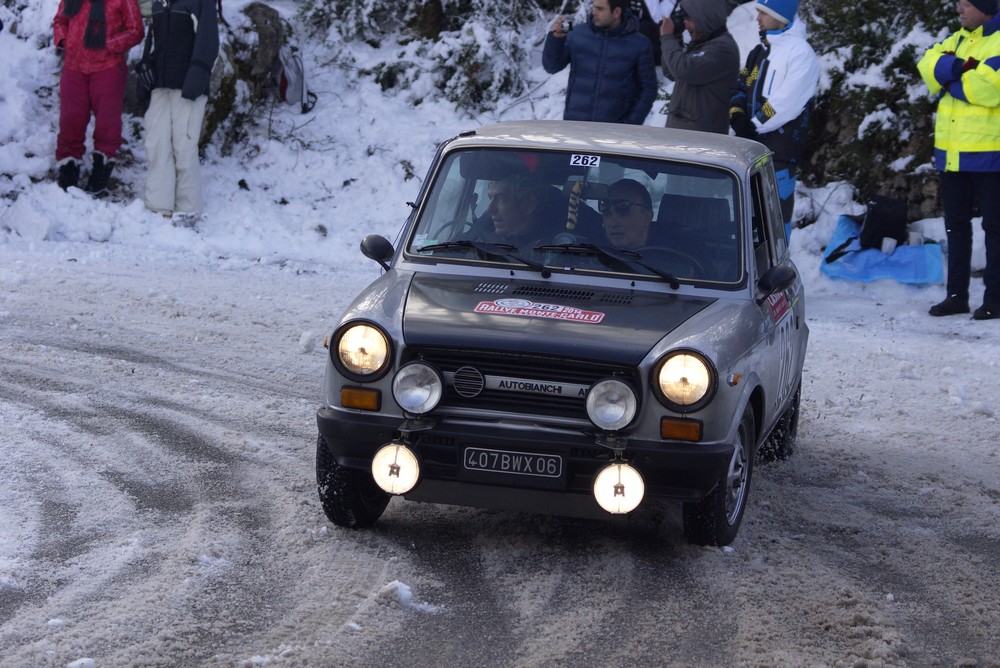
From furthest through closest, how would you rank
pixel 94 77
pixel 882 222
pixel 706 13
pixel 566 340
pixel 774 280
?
pixel 94 77 < pixel 882 222 < pixel 706 13 < pixel 774 280 < pixel 566 340

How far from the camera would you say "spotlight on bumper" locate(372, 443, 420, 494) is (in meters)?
5.05

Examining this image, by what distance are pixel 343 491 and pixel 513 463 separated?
0.77 m

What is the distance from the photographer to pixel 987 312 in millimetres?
10422

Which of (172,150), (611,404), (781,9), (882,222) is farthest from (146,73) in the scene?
(611,404)

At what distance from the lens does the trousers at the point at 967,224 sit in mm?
10344

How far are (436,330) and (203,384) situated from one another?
10.3ft

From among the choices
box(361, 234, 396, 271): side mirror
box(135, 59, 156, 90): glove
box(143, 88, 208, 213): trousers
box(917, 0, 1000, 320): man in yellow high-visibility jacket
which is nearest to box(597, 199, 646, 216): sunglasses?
box(361, 234, 396, 271): side mirror

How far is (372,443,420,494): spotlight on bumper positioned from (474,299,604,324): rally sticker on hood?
2.12 feet

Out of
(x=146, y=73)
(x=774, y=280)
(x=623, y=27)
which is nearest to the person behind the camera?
(x=774, y=280)

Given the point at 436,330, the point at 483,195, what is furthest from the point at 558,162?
the point at 436,330

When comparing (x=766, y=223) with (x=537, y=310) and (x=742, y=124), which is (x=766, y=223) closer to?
(x=537, y=310)

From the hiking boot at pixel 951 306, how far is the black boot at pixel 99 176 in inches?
306

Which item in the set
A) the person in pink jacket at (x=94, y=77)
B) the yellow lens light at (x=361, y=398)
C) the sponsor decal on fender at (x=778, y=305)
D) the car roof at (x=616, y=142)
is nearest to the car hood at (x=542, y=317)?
the yellow lens light at (x=361, y=398)

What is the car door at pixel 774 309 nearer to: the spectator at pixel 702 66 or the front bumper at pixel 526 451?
the front bumper at pixel 526 451
